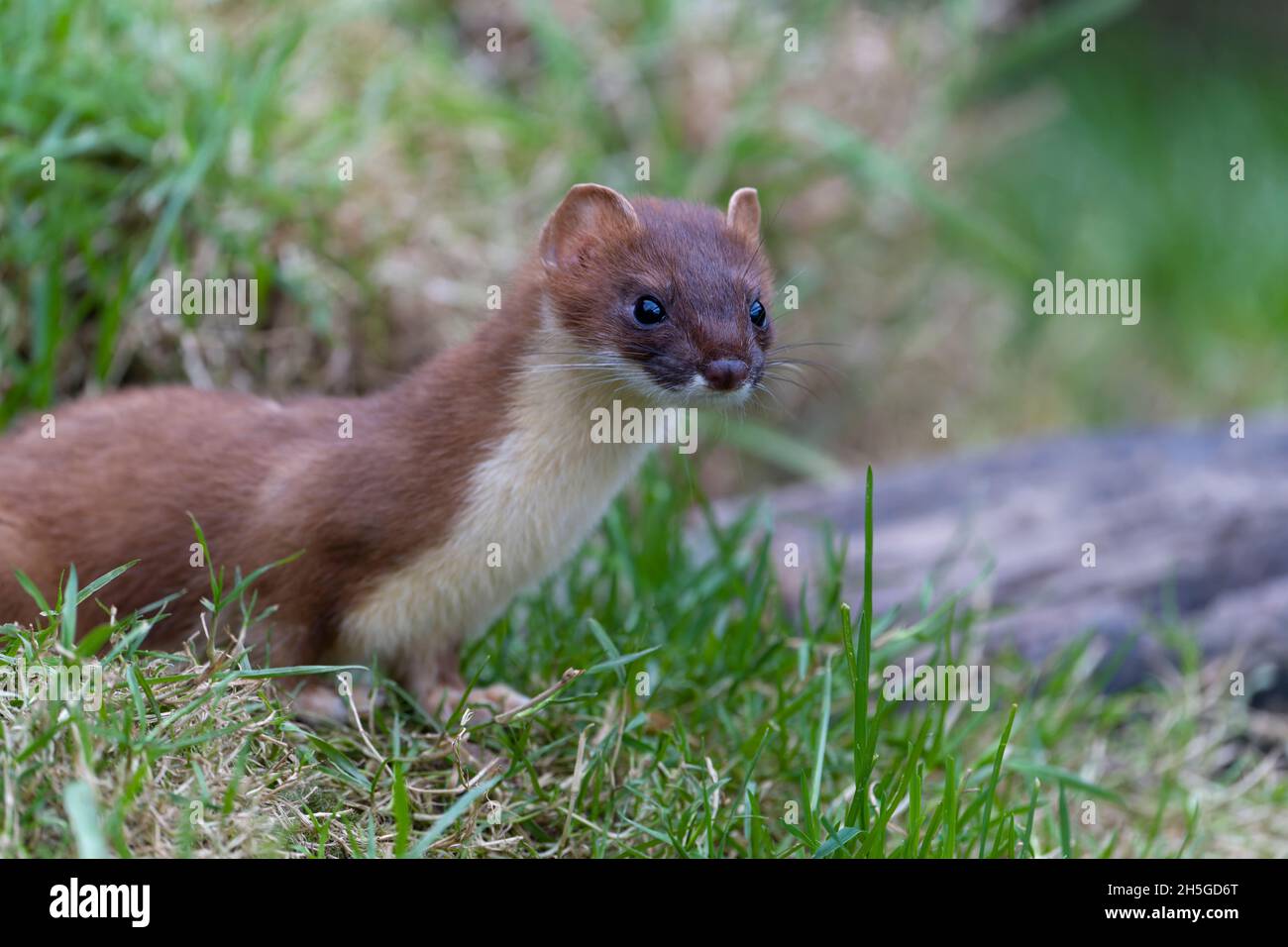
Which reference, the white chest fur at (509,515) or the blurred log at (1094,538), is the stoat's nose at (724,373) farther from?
the blurred log at (1094,538)

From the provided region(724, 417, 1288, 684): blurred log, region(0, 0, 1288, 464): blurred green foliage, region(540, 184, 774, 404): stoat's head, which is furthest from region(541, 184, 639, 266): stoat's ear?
region(0, 0, 1288, 464): blurred green foliage

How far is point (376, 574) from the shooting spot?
3.58 meters

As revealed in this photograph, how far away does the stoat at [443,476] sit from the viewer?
3438 millimetres

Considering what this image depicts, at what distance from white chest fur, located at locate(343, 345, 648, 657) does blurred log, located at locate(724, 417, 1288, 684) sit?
138cm

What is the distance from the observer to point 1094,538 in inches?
223

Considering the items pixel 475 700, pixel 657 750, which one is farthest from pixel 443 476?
pixel 657 750

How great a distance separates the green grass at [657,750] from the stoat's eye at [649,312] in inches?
29.7

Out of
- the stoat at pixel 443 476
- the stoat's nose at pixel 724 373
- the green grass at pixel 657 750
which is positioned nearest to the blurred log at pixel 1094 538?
the green grass at pixel 657 750

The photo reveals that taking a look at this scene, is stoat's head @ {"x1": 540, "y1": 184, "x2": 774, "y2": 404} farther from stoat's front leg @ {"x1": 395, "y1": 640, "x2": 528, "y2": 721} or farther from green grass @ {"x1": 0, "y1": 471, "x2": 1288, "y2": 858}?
stoat's front leg @ {"x1": 395, "y1": 640, "x2": 528, "y2": 721}

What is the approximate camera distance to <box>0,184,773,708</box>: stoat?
3.44m

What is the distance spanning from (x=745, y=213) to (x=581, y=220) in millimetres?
531

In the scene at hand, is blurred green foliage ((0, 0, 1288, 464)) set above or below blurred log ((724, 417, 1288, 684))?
above

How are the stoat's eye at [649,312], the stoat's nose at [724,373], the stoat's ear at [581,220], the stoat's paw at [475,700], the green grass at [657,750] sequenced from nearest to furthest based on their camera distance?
the green grass at [657,750] < the stoat's nose at [724,373] < the stoat's eye at [649,312] < the stoat's ear at [581,220] < the stoat's paw at [475,700]
